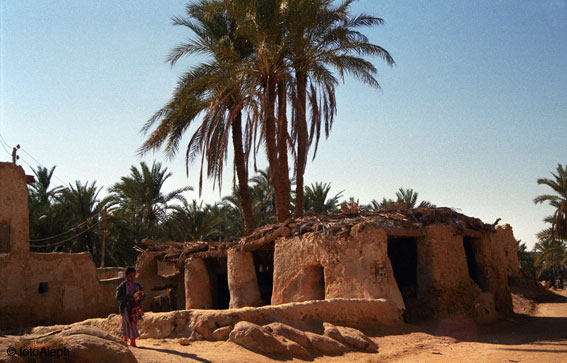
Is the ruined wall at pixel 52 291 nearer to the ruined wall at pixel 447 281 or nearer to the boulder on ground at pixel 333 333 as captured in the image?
the boulder on ground at pixel 333 333

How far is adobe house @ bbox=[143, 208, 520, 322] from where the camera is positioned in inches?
422

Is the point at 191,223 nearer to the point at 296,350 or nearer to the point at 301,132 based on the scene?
the point at 301,132

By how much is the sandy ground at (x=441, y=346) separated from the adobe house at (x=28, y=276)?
5.85m

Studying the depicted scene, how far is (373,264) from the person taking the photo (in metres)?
10.6

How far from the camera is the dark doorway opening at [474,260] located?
13562 mm

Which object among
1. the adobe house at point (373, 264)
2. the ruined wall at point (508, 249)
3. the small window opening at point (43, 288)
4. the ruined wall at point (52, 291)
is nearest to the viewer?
the adobe house at point (373, 264)

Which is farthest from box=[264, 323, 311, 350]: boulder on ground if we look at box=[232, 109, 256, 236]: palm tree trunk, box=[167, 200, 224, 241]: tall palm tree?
box=[167, 200, 224, 241]: tall palm tree

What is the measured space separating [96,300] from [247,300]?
4.55 meters

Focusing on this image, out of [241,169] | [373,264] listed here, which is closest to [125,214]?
[241,169]

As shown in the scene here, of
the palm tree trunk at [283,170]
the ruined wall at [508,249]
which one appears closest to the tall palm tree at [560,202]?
the ruined wall at [508,249]

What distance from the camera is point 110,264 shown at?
94.1 feet

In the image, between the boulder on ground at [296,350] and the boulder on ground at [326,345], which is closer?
the boulder on ground at [296,350]

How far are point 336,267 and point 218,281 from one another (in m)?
6.27

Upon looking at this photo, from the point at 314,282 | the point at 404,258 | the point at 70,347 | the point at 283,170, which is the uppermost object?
the point at 283,170
